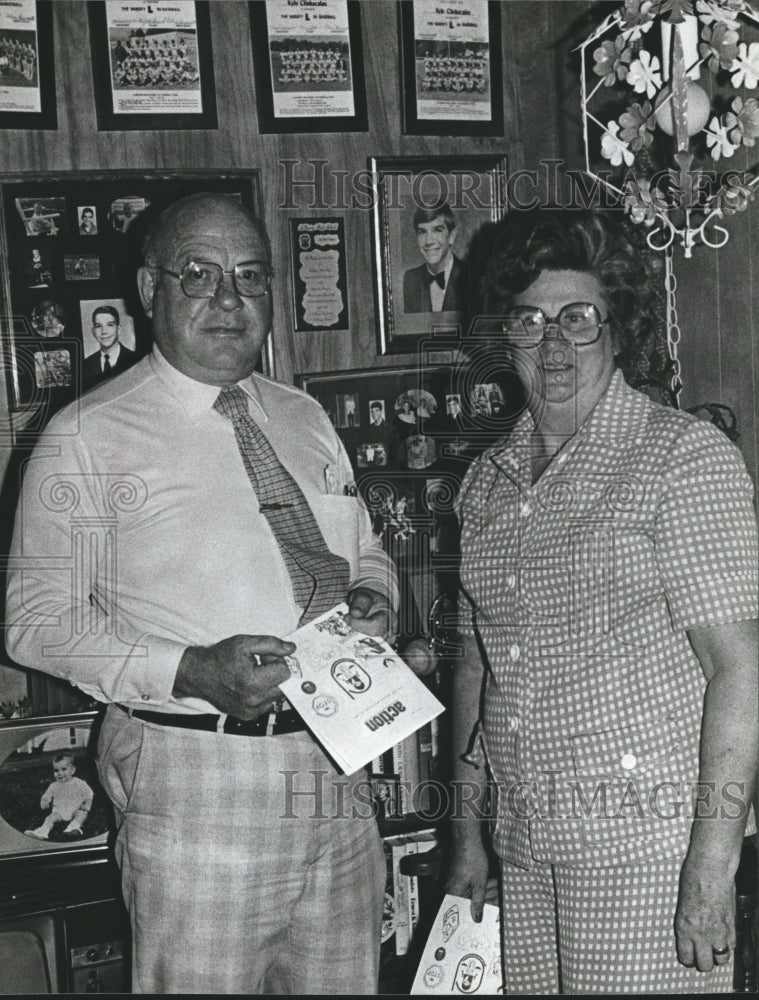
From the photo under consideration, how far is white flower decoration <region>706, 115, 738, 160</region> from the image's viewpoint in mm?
1902

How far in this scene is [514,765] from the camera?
165cm

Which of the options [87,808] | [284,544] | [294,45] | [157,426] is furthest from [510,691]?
[294,45]

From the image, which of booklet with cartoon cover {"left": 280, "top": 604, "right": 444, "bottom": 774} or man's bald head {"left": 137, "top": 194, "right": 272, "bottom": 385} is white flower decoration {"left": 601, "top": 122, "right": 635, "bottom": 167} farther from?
booklet with cartoon cover {"left": 280, "top": 604, "right": 444, "bottom": 774}

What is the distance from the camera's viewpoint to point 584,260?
5.45ft

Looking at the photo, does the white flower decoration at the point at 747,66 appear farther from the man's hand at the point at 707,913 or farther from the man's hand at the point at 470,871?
the man's hand at the point at 470,871

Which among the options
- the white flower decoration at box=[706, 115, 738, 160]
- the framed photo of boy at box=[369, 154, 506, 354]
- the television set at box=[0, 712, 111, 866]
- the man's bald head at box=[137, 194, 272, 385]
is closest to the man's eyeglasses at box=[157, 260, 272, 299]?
the man's bald head at box=[137, 194, 272, 385]

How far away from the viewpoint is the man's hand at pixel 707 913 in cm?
142

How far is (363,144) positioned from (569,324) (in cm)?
107

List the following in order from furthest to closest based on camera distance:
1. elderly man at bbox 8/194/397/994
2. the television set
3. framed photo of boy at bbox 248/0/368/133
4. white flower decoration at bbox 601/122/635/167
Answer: framed photo of boy at bbox 248/0/368/133 < the television set < white flower decoration at bbox 601/122/635/167 < elderly man at bbox 8/194/397/994

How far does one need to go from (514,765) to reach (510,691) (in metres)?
0.12

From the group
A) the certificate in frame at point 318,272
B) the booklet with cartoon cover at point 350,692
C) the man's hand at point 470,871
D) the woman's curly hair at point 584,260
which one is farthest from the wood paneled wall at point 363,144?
the man's hand at point 470,871

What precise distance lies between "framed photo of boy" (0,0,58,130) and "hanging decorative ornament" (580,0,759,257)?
45.1 inches

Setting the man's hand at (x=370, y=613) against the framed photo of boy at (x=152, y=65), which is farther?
the framed photo of boy at (x=152, y=65)

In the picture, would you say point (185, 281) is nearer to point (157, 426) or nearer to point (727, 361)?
point (157, 426)
